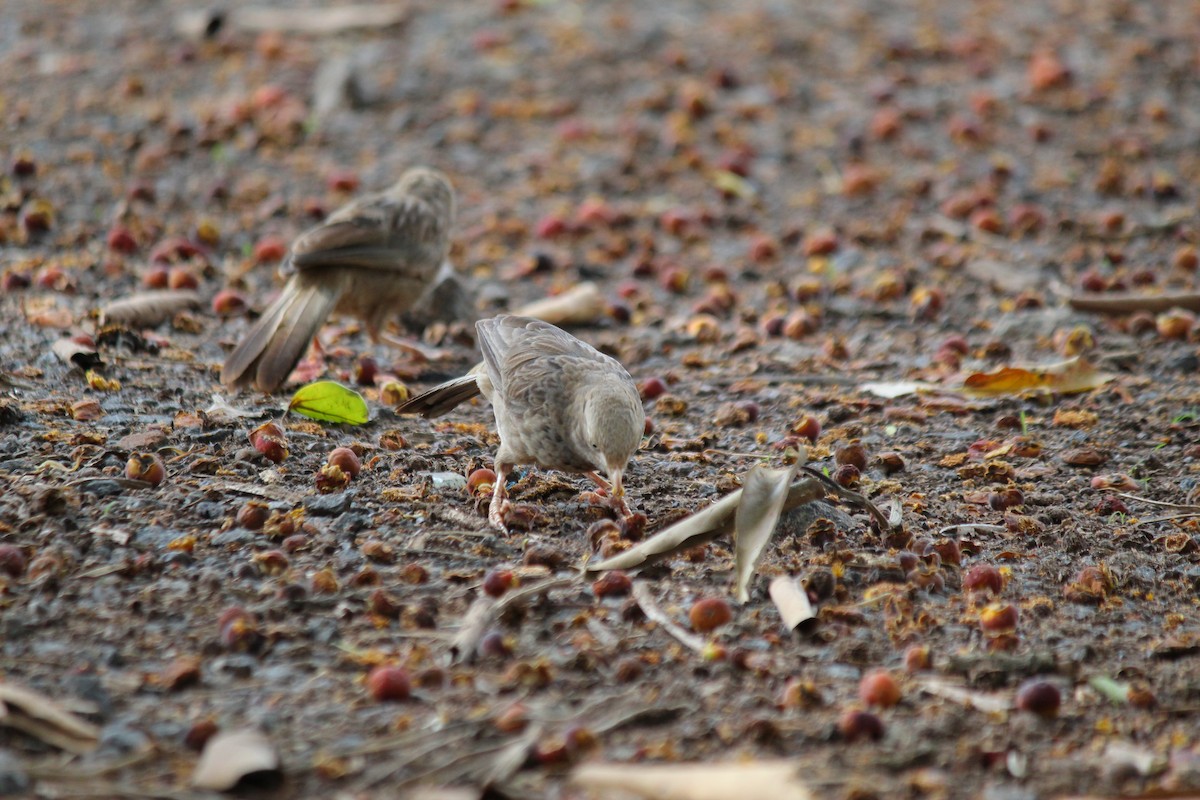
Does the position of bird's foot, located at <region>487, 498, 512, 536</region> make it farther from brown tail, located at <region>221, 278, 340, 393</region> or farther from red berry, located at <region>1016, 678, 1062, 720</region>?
red berry, located at <region>1016, 678, 1062, 720</region>

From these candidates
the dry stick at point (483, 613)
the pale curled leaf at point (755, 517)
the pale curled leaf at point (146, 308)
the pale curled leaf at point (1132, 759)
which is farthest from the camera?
the pale curled leaf at point (146, 308)

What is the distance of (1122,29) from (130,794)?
1149cm

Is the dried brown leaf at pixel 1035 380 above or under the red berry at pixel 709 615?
under

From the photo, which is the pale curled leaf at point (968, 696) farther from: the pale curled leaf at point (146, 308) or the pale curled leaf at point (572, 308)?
the pale curled leaf at point (146, 308)

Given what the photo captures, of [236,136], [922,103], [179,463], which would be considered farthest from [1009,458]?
[236,136]

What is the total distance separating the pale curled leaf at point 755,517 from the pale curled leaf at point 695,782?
1.04 metres

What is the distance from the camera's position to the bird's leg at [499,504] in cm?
519

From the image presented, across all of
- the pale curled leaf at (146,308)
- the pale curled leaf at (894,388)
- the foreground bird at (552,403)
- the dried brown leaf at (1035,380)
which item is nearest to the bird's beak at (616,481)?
the foreground bird at (552,403)

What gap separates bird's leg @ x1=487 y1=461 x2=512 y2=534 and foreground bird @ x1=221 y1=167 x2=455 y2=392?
1.60 m

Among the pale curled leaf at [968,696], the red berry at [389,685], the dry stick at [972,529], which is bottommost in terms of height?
the dry stick at [972,529]

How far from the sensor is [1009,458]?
615 cm

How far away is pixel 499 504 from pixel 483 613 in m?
0.90

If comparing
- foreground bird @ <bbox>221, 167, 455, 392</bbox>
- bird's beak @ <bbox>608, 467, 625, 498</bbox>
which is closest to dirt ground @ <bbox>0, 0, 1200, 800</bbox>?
bird's beak @ <bbox>608, 467, 625, 498</bbox>

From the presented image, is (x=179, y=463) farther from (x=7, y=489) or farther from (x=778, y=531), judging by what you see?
(x=778, y=531)
